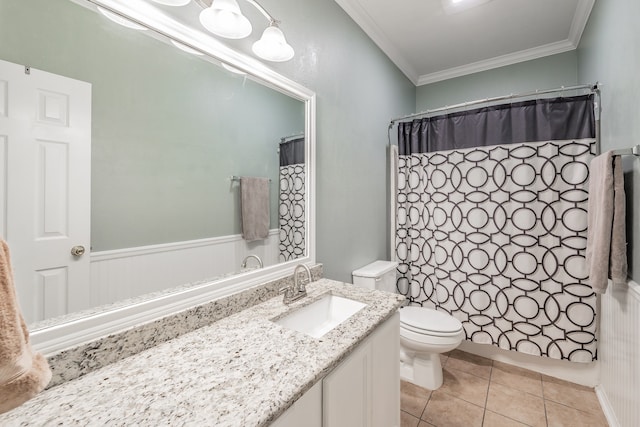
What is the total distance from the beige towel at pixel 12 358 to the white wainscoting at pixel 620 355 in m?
2.08

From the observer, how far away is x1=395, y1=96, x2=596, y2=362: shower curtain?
182 cm

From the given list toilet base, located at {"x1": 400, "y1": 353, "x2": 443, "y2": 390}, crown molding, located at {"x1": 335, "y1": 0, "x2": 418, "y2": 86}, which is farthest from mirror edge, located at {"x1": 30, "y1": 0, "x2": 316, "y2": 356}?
toilet base, located at {"x1": 400, "y1": 353, "x2": 443, "y2": 390}

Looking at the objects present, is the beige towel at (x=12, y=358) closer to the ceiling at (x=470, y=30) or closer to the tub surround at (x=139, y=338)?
the tub surround at (x=139, y=338)

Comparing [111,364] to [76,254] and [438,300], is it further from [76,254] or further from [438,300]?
[438,300]

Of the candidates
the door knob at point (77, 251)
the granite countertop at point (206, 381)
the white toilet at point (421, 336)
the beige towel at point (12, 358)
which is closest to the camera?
the beige towel at point (12, 358)

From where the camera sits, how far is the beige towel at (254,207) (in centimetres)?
130

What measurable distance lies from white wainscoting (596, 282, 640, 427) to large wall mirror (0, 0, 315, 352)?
1791mm

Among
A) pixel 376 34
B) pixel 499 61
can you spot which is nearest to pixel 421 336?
pixel 376 34

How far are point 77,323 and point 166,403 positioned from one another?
15.1 inches

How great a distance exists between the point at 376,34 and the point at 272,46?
134 cm

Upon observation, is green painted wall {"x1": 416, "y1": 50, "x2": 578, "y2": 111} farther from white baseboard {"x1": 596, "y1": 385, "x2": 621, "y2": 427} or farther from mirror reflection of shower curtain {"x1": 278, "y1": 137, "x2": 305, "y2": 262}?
white baseboard {"x1": 596, "y1": 385, "x2": 621, "y2": 427}

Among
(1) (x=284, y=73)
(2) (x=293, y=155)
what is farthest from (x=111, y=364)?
(1) (x=284, y=73)

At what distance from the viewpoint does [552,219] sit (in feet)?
6.16

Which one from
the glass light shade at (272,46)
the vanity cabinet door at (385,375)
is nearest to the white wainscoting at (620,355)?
the vanity cabinet door at (385,375)
